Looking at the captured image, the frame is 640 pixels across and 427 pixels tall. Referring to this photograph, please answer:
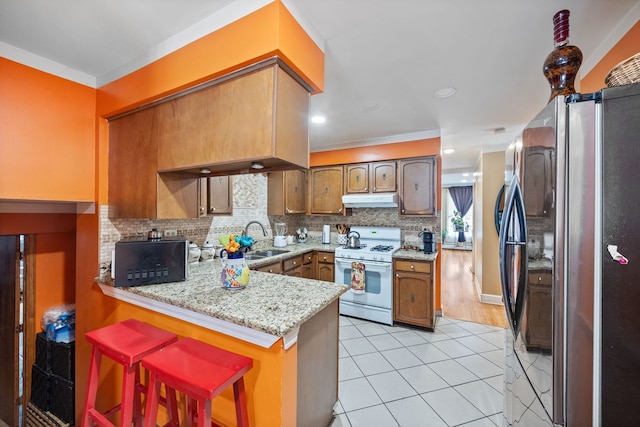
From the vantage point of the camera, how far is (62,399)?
6.23 ft

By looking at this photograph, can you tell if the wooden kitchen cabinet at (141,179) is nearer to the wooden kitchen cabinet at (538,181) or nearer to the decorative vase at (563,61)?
the wooden kitchen cabinet at (538,181)

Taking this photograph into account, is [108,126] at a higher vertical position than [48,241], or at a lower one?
higher

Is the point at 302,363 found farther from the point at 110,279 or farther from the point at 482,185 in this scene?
the point at 482,185

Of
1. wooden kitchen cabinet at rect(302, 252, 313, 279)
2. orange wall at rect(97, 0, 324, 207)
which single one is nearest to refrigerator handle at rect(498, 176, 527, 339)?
orange wall at rect(97, 0, 324, 207)

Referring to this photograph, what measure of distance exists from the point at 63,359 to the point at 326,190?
10.8 ft

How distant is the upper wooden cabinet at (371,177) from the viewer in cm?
349

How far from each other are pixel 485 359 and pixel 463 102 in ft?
8.21

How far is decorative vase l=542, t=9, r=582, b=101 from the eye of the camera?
101 cm

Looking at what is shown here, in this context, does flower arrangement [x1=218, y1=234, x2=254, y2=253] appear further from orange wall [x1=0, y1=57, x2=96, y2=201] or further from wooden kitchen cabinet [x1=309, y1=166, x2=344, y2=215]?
wooden kitchen cabinet [x1=309, y1=166, x2=344, y2=215]

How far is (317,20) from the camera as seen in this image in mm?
1328

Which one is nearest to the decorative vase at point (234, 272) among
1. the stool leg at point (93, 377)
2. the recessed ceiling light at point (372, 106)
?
the stool leg at point (93, 377)

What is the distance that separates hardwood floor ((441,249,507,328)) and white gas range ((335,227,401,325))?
1089mm

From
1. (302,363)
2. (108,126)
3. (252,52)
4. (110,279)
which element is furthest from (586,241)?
(108,126)

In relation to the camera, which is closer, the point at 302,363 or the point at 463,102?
the point at 302,363
